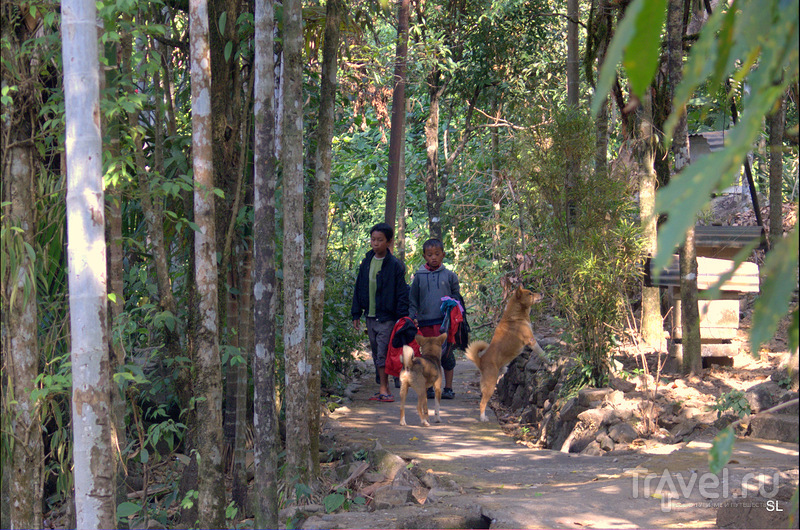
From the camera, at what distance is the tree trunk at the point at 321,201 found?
15.9 ft

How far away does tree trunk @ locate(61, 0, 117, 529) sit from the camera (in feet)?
9.79

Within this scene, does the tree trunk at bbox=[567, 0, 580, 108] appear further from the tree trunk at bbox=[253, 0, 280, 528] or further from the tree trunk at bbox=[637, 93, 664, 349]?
the tree trunk at bbox=[253, 0, 280, 528]

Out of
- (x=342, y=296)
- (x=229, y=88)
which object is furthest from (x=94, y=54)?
(x=342, y=296)

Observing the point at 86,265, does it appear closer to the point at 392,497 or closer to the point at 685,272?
the point at 392,497

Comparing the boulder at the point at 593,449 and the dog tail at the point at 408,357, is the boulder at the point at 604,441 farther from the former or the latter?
the dog tail at the point at 408,357

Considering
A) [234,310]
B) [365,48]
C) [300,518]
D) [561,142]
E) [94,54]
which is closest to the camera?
[94,54]

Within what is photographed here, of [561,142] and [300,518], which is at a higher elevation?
[561,142]

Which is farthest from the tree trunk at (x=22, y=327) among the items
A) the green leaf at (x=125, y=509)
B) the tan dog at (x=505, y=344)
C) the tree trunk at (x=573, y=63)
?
the tree trunk at (x=573, y=63)

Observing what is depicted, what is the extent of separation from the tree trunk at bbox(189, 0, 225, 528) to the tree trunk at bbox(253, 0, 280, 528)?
10.8 inches

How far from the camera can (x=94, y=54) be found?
3.02 metres

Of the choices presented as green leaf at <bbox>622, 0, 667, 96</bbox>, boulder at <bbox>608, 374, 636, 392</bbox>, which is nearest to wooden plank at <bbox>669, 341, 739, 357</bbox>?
boulder at <bbox>608, 374, 636, 392</bbox>

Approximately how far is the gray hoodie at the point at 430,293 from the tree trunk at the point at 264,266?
404cm

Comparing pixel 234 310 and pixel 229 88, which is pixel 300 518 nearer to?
pixel 234 310

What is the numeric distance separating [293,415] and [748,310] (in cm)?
→ 854
